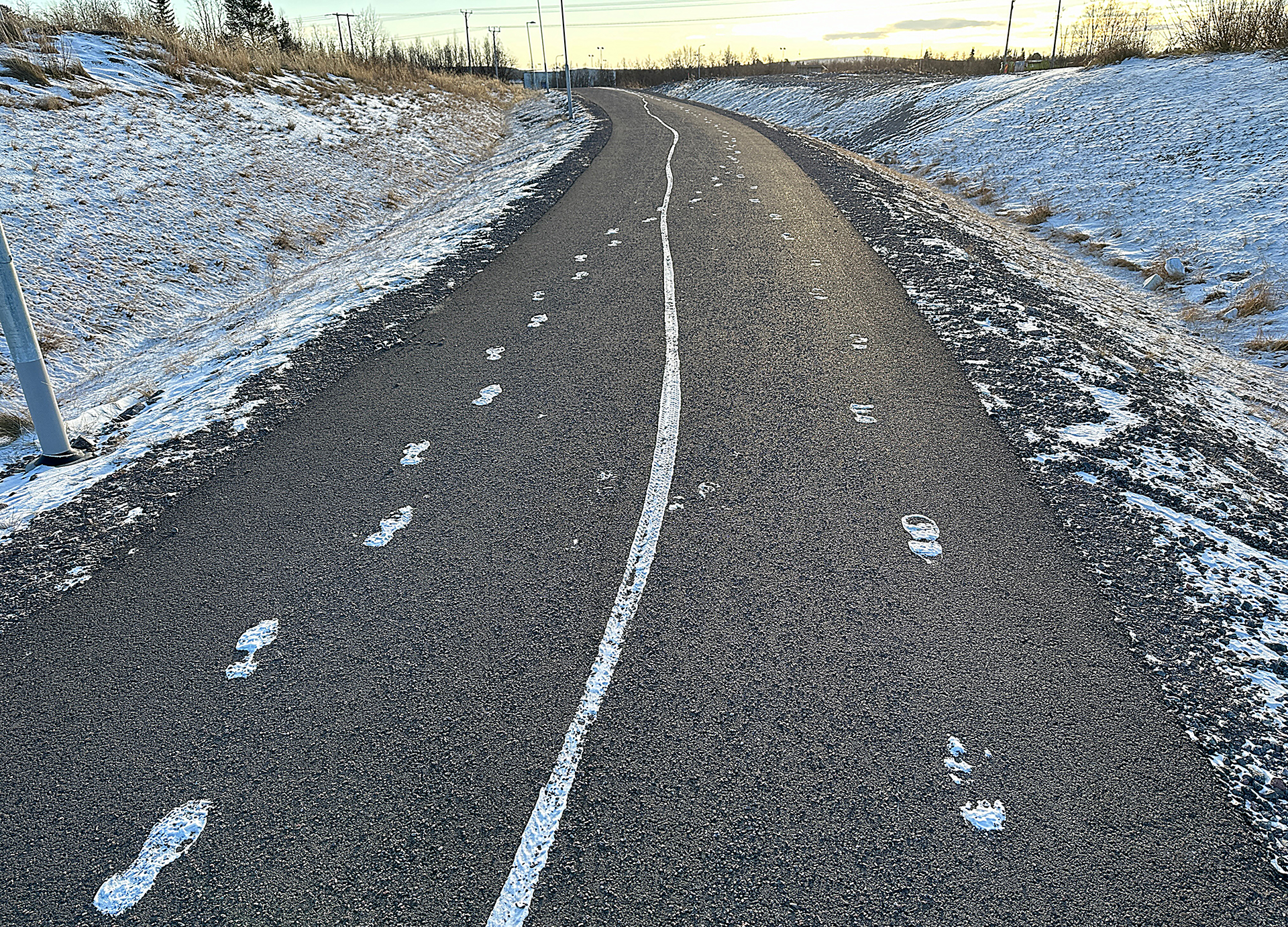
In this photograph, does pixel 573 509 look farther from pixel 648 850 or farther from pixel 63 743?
pixel 63 743

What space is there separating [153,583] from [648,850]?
2.99m

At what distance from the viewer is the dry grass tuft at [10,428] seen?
5543 mm

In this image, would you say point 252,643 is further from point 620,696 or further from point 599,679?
point 620,696

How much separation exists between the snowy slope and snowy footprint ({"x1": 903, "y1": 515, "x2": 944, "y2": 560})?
17.3 feet

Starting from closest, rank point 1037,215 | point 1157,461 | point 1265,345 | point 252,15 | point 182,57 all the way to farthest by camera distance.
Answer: point 1157,461
point 1265,345
point 1037,215
point 182,57
point 252,15

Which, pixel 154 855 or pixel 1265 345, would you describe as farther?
pixel 1265 345

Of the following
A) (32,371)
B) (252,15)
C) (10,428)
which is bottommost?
(10,428)

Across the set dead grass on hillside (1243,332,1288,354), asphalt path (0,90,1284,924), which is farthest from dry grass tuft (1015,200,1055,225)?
asphalt path (0,90,1284,924)

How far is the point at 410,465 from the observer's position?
470 centimetres

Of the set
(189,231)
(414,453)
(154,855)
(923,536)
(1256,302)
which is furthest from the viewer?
(189,231)

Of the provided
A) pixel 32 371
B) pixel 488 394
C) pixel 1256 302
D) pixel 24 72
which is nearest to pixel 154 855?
pixel 488 394

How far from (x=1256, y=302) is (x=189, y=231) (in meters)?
14.3

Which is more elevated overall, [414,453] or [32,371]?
[32,371]

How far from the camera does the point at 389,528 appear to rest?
4062 millimetres
